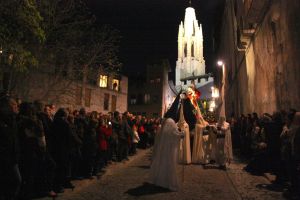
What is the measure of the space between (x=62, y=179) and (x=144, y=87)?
49209 millimetres

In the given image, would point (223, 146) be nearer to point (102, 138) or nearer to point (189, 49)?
point (102, 138)

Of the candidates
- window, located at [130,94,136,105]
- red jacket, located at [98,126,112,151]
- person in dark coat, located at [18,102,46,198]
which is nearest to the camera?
person in dark coat, located at [18,102,46,198]

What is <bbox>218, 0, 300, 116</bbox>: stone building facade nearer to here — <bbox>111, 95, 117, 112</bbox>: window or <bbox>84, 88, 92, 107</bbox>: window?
<bbox>84, 88, 92, 107</bbox>: window

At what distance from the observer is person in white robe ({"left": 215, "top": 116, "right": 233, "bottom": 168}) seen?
11.5 metres

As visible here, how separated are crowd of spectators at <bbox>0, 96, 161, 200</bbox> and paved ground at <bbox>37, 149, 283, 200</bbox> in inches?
21.0

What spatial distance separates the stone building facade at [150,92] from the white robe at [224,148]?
4214cm

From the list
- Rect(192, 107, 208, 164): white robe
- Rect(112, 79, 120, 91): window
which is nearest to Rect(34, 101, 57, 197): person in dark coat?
Rect(192, 107, 208, 164): white robe

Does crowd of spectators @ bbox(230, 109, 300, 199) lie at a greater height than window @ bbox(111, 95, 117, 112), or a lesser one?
lesser

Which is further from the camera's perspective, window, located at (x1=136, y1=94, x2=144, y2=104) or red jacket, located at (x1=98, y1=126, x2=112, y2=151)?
window, located at (x1=136, y1=94, x2=144, y2=104)

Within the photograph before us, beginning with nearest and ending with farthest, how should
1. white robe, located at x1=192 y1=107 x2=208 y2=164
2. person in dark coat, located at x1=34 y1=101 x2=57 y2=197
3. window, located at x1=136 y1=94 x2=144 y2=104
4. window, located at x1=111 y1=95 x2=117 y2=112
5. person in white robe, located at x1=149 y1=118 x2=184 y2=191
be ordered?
1. person in dark coat, located at x1=34 y1=101 x2=57 y2=197
2. person in white robe, located at x1=149 y1=118 x2=184 y2=191
3. white robe, located at x1=192 y1=107 x2=208 y2=164
4. window, located at x1=111 y1=95 x2=117 y2=112
5. window, located at x1=136 y1=94 x2=144 y2=104

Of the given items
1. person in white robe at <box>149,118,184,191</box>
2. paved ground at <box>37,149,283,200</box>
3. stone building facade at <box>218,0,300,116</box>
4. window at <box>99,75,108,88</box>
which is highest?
window at <box>99,75,108,88</box>

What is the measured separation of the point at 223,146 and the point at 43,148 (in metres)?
7.42

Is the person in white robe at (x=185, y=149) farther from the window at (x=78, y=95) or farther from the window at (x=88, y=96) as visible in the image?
the window at (x=88, y=96)

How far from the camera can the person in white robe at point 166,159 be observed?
25.4 feet
